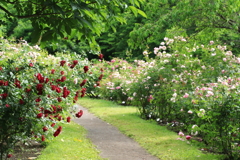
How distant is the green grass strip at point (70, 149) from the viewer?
5867mm

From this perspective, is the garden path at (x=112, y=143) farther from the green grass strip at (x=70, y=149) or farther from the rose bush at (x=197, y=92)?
the rose bush at (x=197, y=92)

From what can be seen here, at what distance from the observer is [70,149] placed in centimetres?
648

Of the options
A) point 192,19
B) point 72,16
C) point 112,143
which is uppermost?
point 192,19

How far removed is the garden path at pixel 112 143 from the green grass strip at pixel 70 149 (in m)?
0.23

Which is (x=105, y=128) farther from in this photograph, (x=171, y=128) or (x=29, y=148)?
(x=29, y=148)

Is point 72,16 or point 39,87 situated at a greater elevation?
point 72,16

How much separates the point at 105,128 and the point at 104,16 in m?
7.18

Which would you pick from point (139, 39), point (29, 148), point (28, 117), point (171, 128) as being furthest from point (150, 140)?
point (139, 39)

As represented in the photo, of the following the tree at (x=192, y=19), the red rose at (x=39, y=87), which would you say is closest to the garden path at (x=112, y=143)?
the red rose at (x=39, y=87)

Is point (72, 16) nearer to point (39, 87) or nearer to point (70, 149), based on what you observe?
point (39, 87)

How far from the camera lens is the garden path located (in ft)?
20.9

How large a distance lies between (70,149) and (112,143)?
133cm

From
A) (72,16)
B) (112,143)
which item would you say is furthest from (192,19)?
(72,16)

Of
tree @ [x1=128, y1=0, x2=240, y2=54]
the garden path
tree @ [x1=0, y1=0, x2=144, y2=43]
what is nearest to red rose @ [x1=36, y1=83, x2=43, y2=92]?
Result: tree @ [x1=0, y1=0, x2=144, y2=43]
